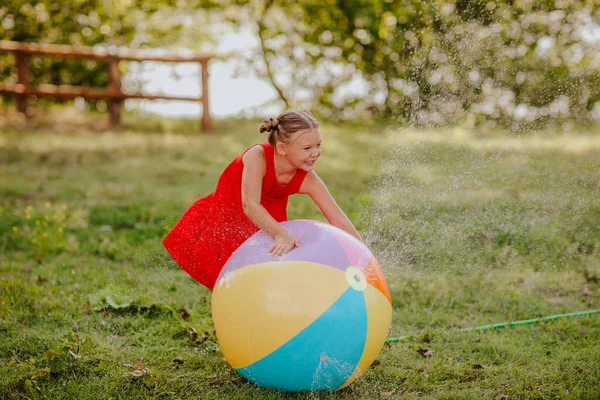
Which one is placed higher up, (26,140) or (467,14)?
(467,14)

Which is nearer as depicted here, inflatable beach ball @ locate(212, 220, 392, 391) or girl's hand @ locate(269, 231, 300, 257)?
inflatable beach ball @ locate(212, 220, 392, 391)

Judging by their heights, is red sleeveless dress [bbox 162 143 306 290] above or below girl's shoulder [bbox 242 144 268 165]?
below

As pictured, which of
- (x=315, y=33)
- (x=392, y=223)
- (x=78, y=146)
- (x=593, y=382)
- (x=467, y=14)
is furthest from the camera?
(x=315, y=33)

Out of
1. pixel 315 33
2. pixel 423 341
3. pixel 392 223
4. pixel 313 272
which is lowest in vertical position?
pixel 423 341

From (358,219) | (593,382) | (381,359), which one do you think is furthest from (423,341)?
(358,219)

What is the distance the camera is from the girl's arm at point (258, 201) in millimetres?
3377

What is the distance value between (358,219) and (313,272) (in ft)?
8.81

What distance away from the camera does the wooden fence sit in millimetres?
10938

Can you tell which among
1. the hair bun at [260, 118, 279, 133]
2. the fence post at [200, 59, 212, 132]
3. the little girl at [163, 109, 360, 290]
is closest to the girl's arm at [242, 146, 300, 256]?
the little girl at [163, 109, 360, 290]

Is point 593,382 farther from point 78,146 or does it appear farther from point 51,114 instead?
point 51,114

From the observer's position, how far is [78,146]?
9.70 meters

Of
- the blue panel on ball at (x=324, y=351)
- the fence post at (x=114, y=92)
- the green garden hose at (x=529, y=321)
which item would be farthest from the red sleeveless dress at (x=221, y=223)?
the fence post at (x=114, y=92)

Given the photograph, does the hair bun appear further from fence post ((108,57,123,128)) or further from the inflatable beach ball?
fence post ((108,57,123,128))

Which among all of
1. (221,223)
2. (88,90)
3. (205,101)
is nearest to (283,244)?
(221,223)
